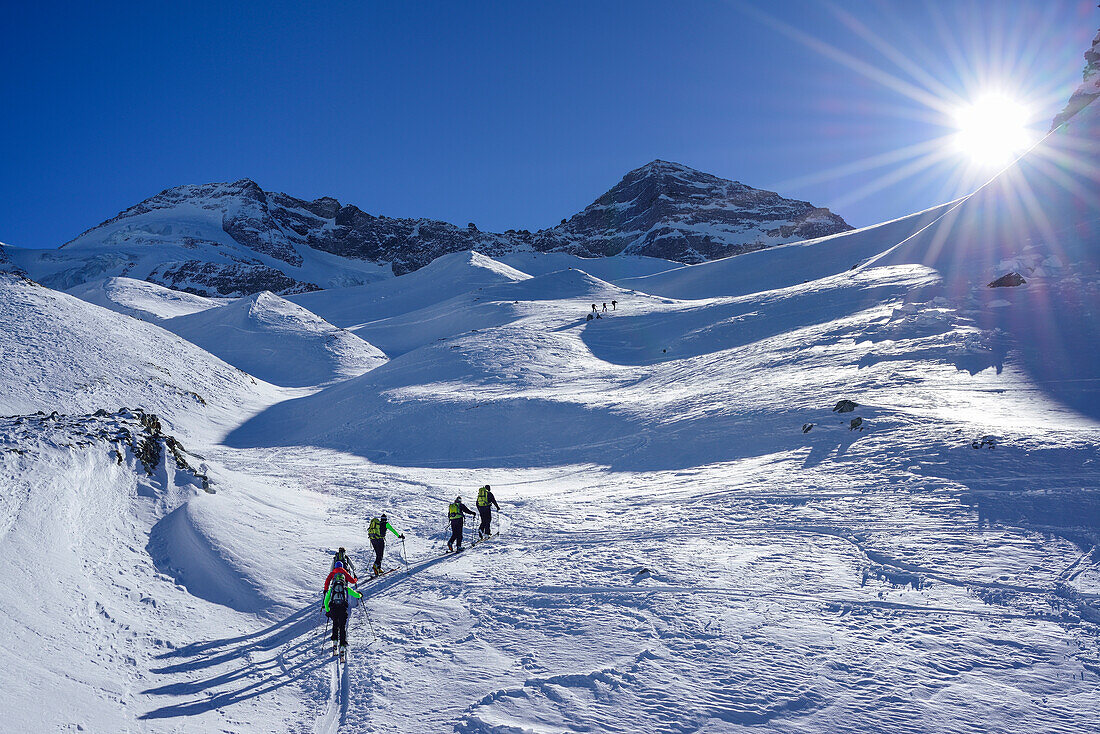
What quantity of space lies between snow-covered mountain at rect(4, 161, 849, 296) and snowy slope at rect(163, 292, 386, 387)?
6890 cm

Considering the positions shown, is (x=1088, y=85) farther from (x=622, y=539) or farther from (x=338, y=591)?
(x=338, y=591)

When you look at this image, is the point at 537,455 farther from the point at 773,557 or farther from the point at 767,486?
the point at 773,557

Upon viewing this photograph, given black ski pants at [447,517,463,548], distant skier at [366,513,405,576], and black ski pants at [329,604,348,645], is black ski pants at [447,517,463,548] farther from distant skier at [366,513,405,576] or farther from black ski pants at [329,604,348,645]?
black ski pants at [329,604,348,645]

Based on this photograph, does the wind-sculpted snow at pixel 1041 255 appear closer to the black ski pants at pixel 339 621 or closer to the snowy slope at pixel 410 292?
the black ski pants at pixel 339 621

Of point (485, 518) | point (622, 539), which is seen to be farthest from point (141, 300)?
point (622, 539)

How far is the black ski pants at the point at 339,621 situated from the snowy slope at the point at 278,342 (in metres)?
34.4

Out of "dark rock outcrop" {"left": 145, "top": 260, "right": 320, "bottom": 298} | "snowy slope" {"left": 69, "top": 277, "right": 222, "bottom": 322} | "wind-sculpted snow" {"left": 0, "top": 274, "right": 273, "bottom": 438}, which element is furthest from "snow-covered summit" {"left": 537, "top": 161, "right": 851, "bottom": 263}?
"wind-sculpted snow" {"left": 0, "top": 274, "right": 273, "bottom": 438}

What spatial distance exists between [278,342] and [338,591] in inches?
1654

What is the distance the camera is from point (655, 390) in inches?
1046

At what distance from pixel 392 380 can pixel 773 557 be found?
88.8ft

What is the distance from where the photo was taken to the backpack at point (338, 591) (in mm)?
8461

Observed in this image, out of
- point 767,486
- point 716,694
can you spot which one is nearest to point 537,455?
point 767,486

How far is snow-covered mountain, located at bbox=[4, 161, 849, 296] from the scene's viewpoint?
414 ft

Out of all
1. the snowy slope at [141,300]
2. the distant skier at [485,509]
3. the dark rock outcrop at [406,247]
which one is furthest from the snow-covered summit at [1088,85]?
the dark rock outcrop at [406,247]
